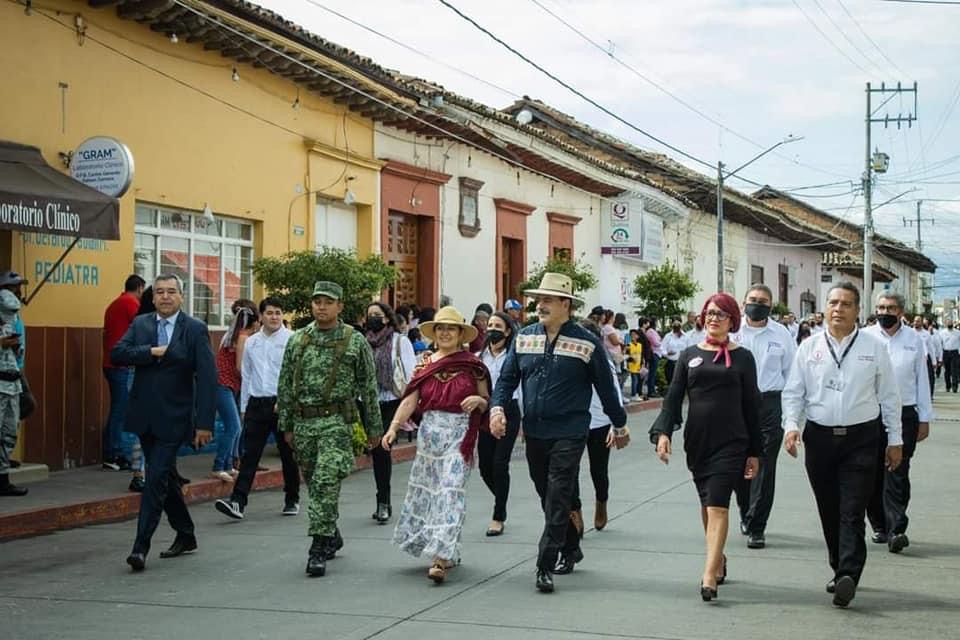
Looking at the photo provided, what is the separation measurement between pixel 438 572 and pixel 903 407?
3.77 m

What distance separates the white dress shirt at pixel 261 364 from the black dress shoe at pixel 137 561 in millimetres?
2835

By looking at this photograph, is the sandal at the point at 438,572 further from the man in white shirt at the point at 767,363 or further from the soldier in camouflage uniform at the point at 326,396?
the man in white shirt at the point at 767,363

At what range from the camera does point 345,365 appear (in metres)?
8.72

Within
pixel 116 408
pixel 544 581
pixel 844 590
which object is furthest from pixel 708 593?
pixel 116 408

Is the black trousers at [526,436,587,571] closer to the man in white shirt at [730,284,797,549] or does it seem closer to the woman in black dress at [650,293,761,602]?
the woman in black dress at [650,293,761,602]

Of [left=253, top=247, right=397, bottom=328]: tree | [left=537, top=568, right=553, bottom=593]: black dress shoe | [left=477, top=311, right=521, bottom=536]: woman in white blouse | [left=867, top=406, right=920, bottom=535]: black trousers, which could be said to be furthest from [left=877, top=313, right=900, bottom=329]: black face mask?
[left=253, top=247, right=397, bottom=328]: tree

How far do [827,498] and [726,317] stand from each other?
47.2 inches

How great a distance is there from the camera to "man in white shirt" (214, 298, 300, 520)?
35.7ft

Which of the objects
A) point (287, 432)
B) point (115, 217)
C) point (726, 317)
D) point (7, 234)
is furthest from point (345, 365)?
point (7, 234)

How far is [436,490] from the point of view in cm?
845

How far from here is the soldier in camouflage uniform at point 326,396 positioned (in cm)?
859

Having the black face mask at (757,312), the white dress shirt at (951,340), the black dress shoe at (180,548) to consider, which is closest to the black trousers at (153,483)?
the black dress shoe at (180,548)

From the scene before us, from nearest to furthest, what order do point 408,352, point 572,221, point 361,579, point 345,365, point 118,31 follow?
1. point 361,579
2. point 345,365
3. point 408,352
4. point 118,31
5. point 572,221

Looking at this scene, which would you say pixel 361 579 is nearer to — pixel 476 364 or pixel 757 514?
pixel 476 364
